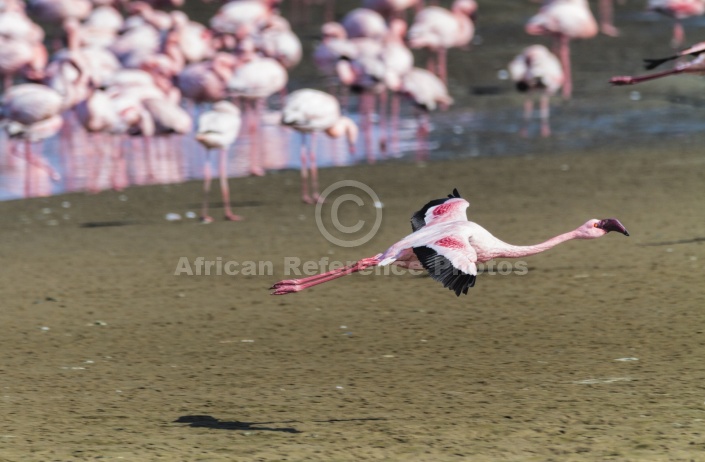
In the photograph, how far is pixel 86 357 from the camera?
5914 millimetres

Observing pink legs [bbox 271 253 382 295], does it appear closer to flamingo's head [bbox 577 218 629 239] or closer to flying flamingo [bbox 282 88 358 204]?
flamingo's head [bbox 577 218 629 239]

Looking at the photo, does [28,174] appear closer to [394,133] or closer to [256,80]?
[256,80]

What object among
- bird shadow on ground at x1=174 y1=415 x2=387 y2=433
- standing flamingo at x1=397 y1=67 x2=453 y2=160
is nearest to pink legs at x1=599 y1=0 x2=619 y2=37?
standing flamingo at x1=397 y1=67 x2=453 y2=160

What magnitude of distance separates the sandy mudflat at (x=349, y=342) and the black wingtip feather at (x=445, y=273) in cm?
63

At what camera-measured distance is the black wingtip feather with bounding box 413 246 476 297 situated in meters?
4.10

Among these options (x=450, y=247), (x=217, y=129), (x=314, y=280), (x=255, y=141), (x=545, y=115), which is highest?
(x=545, y=115)

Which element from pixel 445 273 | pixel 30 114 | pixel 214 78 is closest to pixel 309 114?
pixel 30 114

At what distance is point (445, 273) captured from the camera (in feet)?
13.7

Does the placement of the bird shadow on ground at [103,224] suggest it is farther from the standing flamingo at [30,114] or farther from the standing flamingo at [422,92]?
the standing flamingo at [422,92]

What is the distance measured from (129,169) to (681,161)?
16.2 ft

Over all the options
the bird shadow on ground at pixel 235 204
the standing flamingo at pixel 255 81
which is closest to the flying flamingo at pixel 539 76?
the standing flamingo at pixel 255 81

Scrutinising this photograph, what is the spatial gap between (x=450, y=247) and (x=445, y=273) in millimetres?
200

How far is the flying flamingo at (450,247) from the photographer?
165 inches

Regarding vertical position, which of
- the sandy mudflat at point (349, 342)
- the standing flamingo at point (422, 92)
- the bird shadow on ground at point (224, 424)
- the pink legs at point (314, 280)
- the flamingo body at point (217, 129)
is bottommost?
the bird shadow on ground at point (224, 424)
